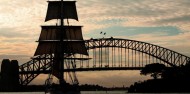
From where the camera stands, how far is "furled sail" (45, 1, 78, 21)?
4455 inches

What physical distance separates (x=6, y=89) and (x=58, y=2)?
247 ft

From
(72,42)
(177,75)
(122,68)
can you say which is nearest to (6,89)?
(122,68)

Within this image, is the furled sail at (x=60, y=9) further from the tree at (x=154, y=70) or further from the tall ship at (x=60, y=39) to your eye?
the tree at (x=154, y=70)

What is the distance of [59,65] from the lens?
105m

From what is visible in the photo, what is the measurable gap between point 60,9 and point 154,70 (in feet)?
180

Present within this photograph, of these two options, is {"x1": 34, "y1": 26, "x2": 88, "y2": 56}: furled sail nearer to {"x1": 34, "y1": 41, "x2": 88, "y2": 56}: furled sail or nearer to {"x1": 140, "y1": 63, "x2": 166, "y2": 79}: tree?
{"x1": 34, "y1": 41, "x2": 88, "y2": 56}: furled sail

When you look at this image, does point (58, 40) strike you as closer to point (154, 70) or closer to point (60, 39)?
point (60, 39)

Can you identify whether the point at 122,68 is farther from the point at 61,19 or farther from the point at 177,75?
the point at 61,19

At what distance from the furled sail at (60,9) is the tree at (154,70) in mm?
51486

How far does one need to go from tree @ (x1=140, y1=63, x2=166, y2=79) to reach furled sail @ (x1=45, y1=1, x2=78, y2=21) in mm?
51486

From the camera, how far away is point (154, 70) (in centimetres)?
16100

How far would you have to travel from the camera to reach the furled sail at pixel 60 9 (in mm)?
113156

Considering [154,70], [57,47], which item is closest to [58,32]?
[57,47]

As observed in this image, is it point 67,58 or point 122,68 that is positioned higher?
point 67,58
